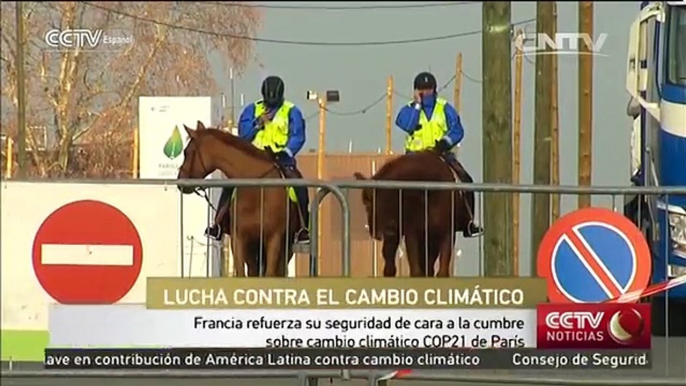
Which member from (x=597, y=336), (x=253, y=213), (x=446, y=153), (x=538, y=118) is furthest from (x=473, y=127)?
(x=597, y=336)

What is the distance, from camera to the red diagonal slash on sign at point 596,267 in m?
9.83

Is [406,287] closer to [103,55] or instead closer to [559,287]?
[559,287]

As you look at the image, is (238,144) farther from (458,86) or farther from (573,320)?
(573,320)

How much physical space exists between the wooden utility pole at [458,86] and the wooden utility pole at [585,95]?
1264 mm

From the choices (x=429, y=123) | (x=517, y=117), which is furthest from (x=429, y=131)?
(x=517, y=117)

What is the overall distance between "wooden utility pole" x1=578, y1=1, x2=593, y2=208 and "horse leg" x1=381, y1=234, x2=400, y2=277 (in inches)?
112

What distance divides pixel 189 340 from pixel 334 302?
0.98 metres

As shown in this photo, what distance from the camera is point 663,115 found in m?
12.8

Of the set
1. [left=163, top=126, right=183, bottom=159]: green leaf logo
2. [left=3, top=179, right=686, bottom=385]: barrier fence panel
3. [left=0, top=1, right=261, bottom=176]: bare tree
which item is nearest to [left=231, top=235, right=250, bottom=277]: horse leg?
[left=3, top=179, right=686, bottom=385]: barrier fence panel

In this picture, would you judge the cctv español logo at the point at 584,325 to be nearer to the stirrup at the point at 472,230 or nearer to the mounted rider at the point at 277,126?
the stirrup at the point at 472,230

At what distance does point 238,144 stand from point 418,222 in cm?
217

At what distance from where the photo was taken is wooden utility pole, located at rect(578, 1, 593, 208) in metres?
13.8

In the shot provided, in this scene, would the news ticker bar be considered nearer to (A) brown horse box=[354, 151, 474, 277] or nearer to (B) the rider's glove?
(A) brown horse box=[354, 151, 474, 277]

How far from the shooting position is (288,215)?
1103cm
